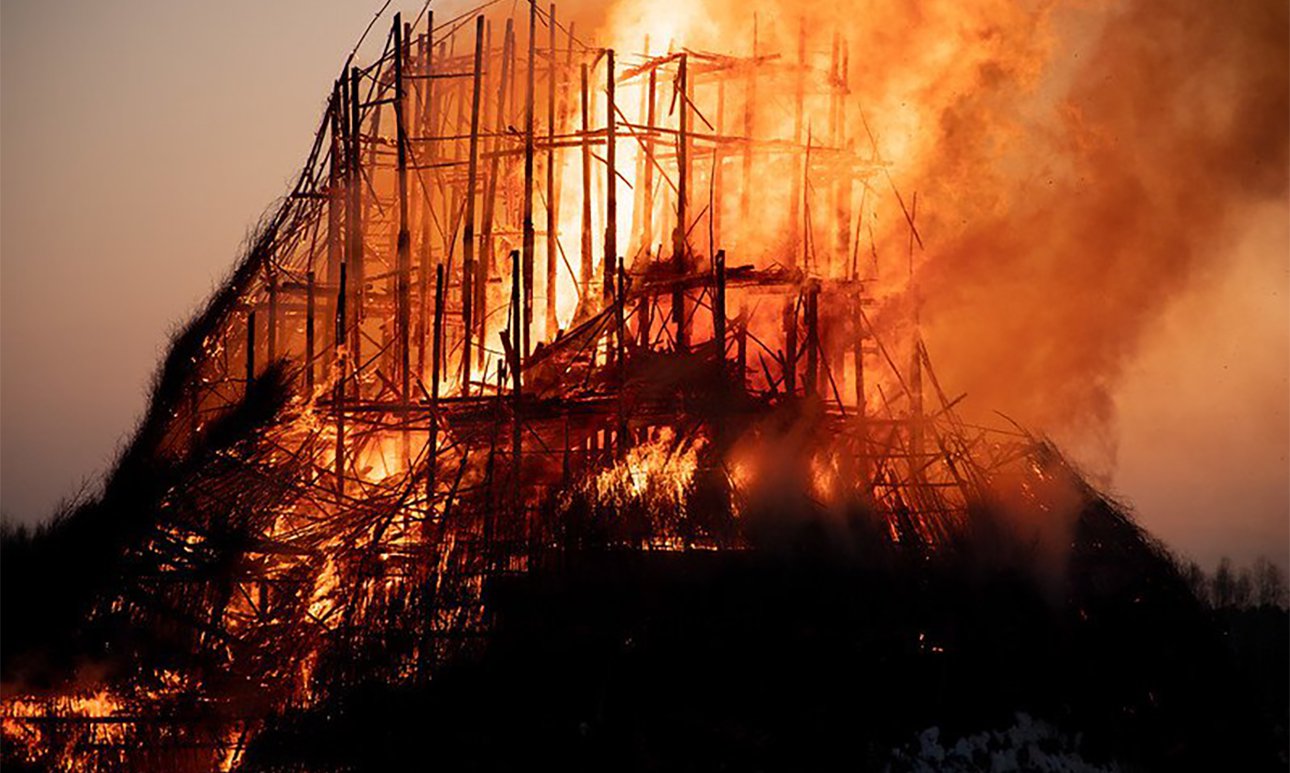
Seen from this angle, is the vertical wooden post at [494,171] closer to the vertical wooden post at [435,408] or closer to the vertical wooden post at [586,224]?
the vertical wooden post at [435,408]

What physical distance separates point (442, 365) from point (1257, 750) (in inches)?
645

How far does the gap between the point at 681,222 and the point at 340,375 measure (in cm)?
668

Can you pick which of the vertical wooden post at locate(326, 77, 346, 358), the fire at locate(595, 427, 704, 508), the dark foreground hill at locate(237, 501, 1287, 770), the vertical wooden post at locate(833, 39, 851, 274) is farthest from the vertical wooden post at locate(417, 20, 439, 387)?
the dark foreground hill at locate(237, 501, 1287, 770)

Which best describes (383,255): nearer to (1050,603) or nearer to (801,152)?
(801,152)

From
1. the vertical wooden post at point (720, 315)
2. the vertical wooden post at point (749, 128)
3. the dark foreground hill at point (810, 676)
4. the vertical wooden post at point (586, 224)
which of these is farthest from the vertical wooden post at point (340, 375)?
the vertical wooden post at point (749, 128)

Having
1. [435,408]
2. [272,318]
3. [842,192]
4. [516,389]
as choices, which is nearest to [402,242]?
[272,318]

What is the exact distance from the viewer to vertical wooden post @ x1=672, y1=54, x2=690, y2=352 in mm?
31938

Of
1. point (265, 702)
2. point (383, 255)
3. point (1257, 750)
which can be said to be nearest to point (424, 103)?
point (383, 255)

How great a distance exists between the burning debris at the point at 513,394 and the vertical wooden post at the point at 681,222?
0.32 ft

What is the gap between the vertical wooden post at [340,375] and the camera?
3111cm

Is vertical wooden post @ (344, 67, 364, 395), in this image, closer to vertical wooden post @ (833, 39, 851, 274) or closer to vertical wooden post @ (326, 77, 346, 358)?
vertical wooden post @ (326, 77, 346, 358)

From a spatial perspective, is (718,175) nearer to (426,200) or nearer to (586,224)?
(586,224)

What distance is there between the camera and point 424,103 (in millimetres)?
39125

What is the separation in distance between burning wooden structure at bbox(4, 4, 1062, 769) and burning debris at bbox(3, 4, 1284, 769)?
0.22ft
